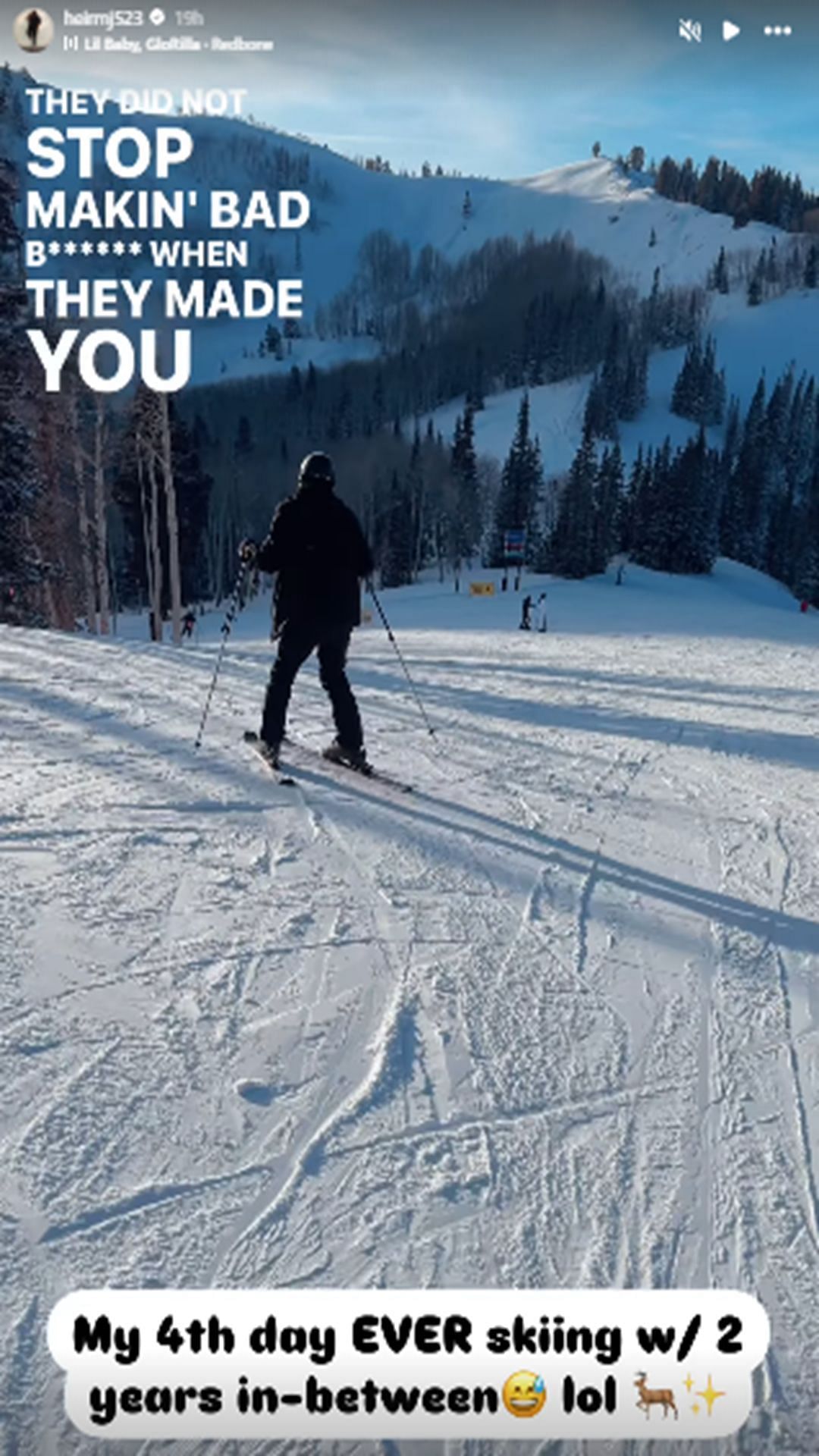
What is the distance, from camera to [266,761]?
571cm

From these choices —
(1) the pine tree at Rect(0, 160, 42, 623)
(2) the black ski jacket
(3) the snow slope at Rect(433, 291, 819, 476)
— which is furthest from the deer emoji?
(3) the snow slope at Rect(433, 291, 819, 476)

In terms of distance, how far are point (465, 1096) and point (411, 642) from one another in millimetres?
14738

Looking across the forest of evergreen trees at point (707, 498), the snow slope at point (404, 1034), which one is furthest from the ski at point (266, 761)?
the forest of evergreen trees at point (707, 498)

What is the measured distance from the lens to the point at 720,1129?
2527 mm

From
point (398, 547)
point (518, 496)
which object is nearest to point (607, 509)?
point (518, 496)

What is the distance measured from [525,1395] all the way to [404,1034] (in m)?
1.21

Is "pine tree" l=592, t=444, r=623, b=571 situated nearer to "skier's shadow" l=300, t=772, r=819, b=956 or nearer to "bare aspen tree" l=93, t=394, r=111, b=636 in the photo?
"bare aspen tree" l=93, t=394, r=111, b=636

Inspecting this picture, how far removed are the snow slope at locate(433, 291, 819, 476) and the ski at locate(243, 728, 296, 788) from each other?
289ft

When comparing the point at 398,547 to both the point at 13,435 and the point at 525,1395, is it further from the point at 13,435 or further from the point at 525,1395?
the point at 525,1395

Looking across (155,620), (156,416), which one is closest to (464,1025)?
(156,416)

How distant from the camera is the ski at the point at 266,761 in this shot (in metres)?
5.43

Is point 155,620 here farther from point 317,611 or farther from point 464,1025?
point 464,1025
